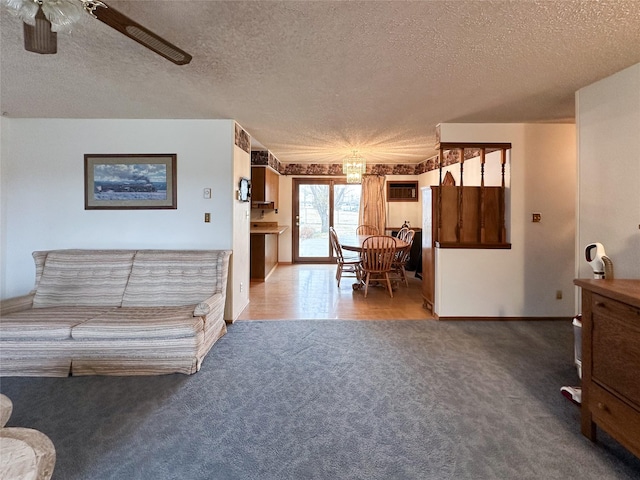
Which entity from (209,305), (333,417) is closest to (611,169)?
(333,417)

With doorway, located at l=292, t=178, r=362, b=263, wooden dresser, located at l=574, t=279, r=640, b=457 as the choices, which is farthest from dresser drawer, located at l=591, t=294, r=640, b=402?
doorway, located at l=292, t=178, r=362, b=263

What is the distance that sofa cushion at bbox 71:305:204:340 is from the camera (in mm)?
2268

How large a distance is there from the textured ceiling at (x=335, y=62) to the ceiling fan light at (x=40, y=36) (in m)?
0.41

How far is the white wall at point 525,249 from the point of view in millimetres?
3461

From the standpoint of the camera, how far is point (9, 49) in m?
1.98

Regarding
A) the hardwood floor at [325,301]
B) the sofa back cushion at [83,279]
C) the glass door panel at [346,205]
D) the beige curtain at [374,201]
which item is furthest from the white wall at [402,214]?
the sofa back cushion at [83,279]

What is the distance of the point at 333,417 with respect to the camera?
71.9 inches

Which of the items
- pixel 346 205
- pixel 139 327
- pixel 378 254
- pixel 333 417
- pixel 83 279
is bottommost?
pixel 333 417

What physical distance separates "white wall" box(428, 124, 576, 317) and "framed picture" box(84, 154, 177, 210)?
10.3ft

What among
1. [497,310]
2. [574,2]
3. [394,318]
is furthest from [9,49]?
[497,310]

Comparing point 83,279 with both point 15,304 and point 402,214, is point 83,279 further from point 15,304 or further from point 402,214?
point 402,214

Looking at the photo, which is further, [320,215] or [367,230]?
[320,215]

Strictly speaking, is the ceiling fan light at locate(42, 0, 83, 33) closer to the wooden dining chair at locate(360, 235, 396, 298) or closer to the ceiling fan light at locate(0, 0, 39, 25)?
the ceiling fan light at locate(0, 0, 39, 25)

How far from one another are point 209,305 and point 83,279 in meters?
1.37
